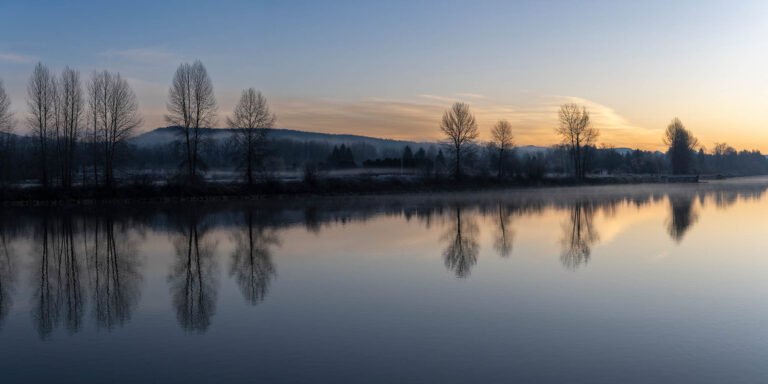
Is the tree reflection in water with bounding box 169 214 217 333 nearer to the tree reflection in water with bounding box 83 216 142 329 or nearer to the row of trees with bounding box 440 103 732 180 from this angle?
the tree reflection in water with bounding box 83 216 142 329

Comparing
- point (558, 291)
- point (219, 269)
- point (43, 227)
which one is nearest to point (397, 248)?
point (219, 269)

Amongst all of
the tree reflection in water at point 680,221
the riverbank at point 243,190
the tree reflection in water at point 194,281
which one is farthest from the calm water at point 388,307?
the riverbank at point 243,190

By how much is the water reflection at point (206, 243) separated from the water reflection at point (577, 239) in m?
0.04

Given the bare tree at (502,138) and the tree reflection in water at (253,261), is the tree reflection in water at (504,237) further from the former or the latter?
the bare tree at (502,138)

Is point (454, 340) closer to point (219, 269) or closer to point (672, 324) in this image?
point (672, 324)

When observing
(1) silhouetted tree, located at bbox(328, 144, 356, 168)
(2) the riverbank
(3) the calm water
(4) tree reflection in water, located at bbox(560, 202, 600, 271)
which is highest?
(1) silhouetted tree, located at bbox(328, 144, 356, 168)

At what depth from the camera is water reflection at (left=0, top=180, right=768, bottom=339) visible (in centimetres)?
1099

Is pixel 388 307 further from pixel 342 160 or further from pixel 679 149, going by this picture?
pixel 679 149

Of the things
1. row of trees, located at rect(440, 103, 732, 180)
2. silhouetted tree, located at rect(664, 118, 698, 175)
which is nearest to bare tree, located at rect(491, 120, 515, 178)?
row of trees, located at rect(440, 103, 732, 180)

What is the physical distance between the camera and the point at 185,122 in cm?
4803

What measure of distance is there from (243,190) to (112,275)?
33.0 meters

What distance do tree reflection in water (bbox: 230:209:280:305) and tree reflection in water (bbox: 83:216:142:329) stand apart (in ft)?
7.00

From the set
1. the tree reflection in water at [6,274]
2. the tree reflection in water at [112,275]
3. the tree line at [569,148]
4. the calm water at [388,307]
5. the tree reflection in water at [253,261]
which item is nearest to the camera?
the calm water at [388,307]

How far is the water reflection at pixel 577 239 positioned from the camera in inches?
581
